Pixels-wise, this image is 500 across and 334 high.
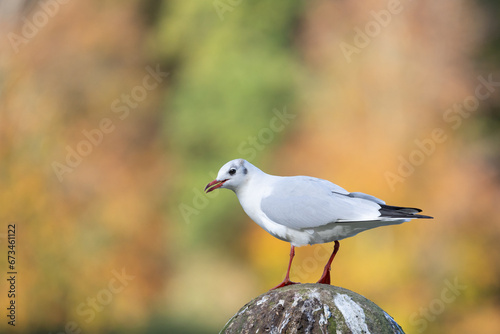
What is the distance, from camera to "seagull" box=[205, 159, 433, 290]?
4.73 meters

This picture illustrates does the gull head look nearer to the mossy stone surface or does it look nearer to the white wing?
the white wing

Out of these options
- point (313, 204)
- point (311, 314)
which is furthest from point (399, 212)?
point (311, 314)

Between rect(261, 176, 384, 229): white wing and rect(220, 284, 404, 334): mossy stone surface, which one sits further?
rect(261, 176, 384, 229): white wing

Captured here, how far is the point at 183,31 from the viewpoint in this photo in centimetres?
1453

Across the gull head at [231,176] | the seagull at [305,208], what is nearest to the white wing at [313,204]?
the seagull at [305,208]

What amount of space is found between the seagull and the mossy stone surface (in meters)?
0.34

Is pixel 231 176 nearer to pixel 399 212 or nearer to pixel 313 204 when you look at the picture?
pixel 313 204

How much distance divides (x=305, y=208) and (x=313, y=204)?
0.22ft

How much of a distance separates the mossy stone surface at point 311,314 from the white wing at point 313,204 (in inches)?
20.3

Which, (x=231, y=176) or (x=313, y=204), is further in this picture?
(x=231, y=176)

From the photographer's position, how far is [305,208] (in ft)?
16.1

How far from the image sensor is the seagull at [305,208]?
4.73 m

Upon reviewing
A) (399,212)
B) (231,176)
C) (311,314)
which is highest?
(399,212)

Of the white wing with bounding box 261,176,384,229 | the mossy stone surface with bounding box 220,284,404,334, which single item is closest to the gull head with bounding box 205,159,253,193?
the white wing with bounding box 261,176,384,229
